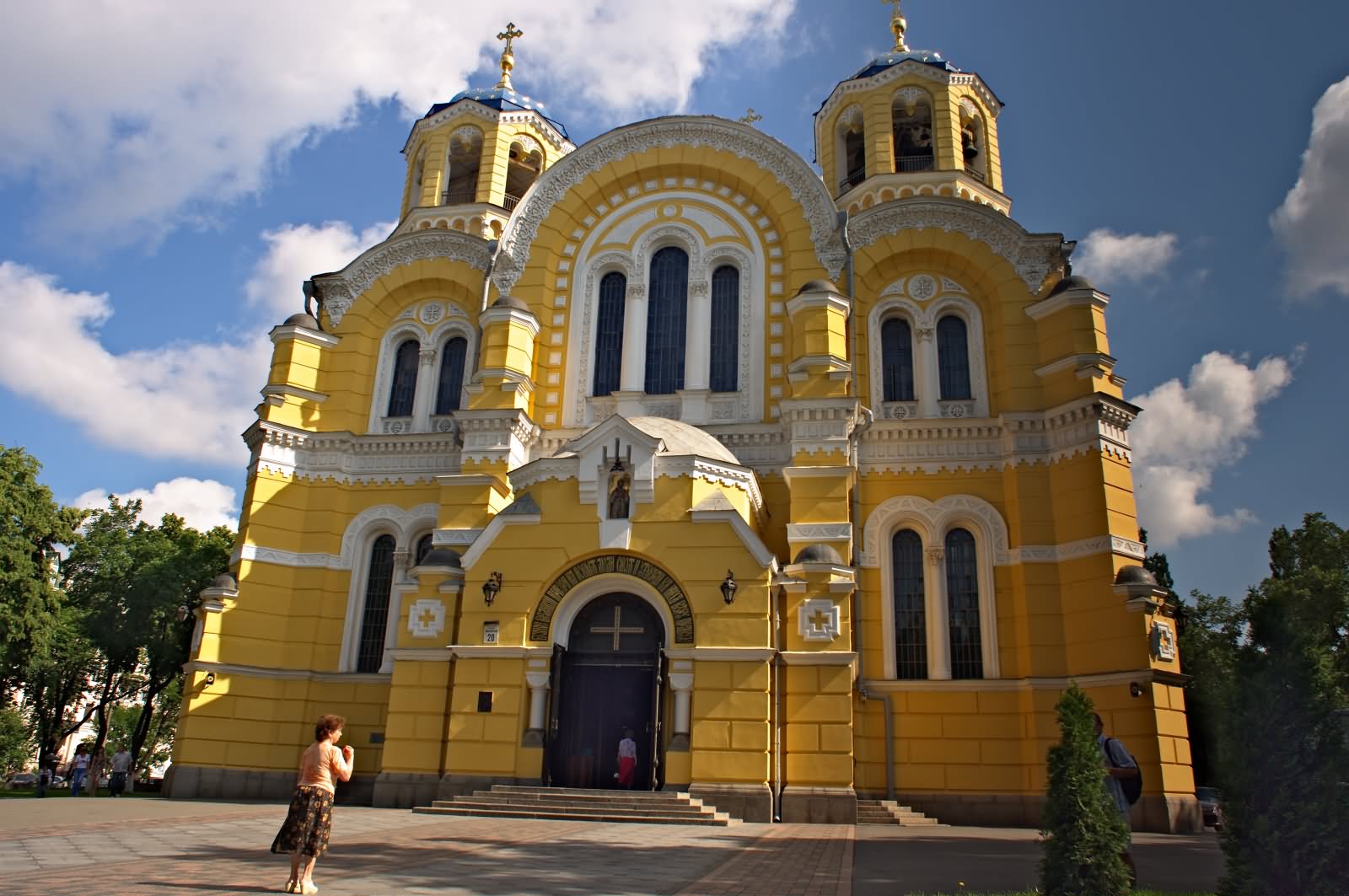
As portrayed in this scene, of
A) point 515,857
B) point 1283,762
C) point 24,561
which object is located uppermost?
Result: point 24,561

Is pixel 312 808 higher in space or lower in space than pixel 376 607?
lower

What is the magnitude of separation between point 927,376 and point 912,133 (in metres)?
8.64

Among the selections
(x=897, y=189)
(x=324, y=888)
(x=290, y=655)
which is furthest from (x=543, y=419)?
(x=324, y=888)

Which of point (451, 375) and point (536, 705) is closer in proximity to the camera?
point (536, 705)

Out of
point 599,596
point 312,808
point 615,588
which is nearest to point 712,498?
point 615,588

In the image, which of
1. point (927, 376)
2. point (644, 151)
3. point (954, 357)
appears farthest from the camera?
point (644, 151)

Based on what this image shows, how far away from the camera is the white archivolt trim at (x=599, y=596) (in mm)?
18359

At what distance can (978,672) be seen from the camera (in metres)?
20.7

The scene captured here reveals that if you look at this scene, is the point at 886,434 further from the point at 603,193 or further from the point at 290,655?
the point at 290,655

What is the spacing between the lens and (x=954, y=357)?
77.5 ft

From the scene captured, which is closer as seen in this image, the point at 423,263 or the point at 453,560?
the point at 453,560

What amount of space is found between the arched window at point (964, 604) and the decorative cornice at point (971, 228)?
6.45 meters

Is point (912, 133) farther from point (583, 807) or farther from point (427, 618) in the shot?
point (583, 807)

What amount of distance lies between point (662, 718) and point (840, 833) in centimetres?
401
